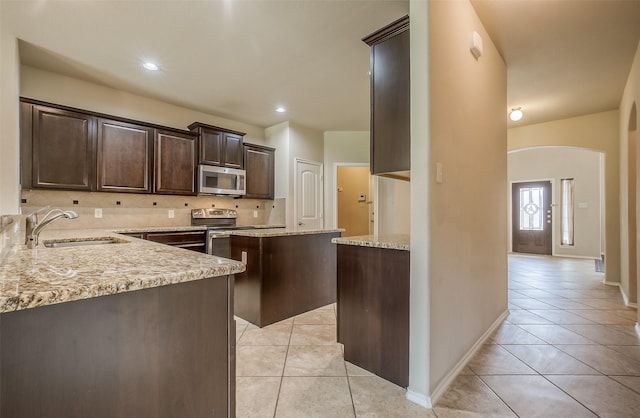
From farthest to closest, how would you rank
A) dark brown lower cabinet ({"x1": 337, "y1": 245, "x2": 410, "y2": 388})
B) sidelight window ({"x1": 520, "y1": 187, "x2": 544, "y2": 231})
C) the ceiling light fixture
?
sidelight window ({"x1": 520, "y1": 187, "x2": 544, "y2": 231})
the ceiling light fixture
dark brown lower cabinet ({"x1": 337, "y1": 245, "x2": 410, "y2": 388})

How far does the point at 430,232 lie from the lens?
5.26ft

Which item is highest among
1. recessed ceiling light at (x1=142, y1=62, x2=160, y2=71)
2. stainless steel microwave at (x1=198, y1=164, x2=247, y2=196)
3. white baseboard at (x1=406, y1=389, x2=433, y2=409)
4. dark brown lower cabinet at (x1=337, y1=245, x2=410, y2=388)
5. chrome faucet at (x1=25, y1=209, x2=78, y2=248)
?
recessed ceiling light at (x1=142, y1=62, x2=160, y2=71)

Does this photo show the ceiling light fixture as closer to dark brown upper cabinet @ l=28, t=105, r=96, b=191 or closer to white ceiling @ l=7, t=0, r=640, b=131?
white ceiling @ l=7, t=0, r=640, b=131

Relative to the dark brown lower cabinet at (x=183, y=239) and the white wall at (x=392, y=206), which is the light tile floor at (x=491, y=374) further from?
the white wall at (x=392, y=206)

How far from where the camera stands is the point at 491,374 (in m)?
1.87

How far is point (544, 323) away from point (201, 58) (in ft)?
13.7

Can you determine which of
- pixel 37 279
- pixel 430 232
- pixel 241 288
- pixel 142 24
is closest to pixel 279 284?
pixel 241 288

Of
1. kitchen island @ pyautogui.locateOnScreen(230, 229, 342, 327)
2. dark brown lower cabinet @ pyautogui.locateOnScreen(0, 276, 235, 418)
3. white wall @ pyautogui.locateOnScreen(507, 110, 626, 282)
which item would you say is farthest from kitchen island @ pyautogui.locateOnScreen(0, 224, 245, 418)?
white wall @ pyautogui.locateOnScreen(507, 110, 626, 282)

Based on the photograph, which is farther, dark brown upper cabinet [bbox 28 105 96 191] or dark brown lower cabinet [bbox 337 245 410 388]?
dark brown upper cabinet [bbox 28 105 96 191]

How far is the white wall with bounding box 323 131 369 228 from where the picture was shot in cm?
531

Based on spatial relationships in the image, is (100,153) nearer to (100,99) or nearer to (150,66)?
(100,99)

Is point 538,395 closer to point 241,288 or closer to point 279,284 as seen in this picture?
point 279,284

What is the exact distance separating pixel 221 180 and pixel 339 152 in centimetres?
228

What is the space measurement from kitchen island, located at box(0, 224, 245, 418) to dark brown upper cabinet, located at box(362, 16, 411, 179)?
51.4 inches
